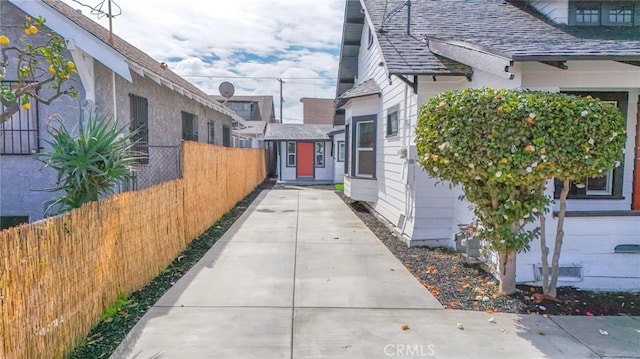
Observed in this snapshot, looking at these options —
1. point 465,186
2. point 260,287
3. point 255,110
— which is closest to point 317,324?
point 260,287

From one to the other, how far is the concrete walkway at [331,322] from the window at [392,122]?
3664 mm

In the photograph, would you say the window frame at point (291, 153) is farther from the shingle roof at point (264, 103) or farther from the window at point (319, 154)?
the shingle roof at point (264, 103)

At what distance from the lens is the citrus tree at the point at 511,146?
421cm

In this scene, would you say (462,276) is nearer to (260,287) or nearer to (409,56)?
(260,287)

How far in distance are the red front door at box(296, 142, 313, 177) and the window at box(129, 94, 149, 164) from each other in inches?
559

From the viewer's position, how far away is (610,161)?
4.38 metres

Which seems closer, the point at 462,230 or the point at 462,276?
the point at 462,276

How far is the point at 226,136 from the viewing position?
18.0 metres

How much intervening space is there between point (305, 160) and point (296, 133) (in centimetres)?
168

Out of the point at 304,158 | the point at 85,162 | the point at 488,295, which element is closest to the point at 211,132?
the point at 304,158

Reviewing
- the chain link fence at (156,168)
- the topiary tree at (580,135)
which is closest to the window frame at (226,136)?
the chain link fence at (156,168)

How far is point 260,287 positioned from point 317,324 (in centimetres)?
131

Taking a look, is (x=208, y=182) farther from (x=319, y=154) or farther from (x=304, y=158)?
(x=319, y=154)

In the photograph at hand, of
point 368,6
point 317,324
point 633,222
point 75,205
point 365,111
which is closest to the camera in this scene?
point 317,324
